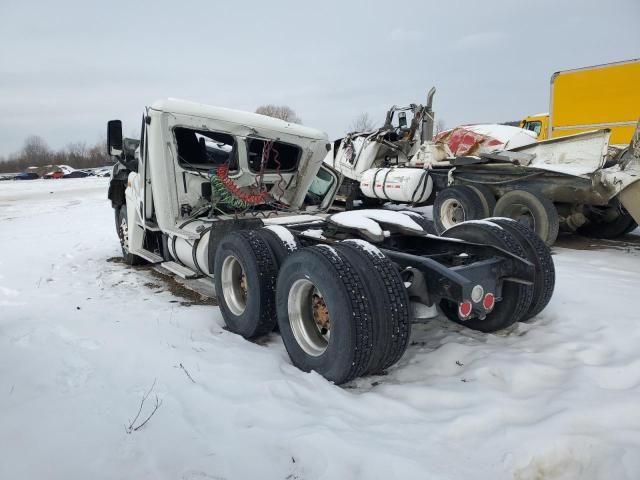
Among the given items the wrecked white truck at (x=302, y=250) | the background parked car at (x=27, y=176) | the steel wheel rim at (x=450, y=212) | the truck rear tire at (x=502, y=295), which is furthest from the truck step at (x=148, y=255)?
→ the background parked car at (x=27, y=176)

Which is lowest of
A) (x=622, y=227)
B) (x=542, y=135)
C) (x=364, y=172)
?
(x=622, y=227)

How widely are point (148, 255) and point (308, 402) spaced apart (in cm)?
394

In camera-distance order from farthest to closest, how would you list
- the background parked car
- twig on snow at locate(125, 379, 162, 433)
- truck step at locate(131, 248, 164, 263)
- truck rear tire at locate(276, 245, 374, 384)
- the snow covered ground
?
the background parked car, truck step at locate(131, 248, 164, 263), truck rear tire at locate(276, 245, 374, 384), twig on snow at locate(125, 379, 162, 433), the snow covered ground

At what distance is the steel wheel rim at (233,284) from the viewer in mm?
3939

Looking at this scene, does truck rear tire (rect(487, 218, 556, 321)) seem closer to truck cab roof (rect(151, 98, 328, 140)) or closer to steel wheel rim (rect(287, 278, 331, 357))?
steel wheel rim (rect(287, 278, 331, 357))

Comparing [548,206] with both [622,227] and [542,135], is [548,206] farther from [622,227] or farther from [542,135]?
[542,135]

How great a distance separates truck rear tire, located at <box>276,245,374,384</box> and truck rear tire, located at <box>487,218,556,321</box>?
1.63m

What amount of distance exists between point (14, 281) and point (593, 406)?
6.10 m

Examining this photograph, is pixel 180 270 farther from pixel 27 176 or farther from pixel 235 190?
pixel 27 176

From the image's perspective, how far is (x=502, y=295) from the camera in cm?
347

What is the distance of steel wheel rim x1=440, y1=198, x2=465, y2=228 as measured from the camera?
8420 millimetres

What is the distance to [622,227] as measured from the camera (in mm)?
7723

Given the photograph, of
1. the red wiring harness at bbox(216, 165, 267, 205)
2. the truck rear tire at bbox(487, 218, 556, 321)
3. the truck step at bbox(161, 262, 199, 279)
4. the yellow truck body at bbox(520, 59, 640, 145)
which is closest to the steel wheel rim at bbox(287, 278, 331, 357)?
the truck rear tire at bbox(487, 218, 556, 321)

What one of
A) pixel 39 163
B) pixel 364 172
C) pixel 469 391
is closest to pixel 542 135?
pixel 364 172
